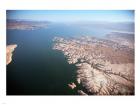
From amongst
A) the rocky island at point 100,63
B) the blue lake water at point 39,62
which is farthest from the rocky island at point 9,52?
the rocky island at point 100,63

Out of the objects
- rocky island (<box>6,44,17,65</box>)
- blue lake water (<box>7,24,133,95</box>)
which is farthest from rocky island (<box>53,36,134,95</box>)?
rocky island (<box>6,44,17,65</box>)

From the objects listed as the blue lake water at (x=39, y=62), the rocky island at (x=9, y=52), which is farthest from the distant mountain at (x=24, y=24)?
the rocky island at (x=9, y=52)

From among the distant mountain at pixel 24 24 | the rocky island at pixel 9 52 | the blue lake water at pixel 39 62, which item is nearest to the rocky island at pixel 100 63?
the blue lake water at pixel 39 62

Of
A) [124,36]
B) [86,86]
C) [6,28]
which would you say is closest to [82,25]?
[124,36]

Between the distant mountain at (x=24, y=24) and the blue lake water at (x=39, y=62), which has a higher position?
the distant mountain at (x=24, y=24)

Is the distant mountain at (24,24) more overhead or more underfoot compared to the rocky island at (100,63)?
more overhead

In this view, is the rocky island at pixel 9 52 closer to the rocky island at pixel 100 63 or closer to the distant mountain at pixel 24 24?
the distant mountain at pixel 24 24
